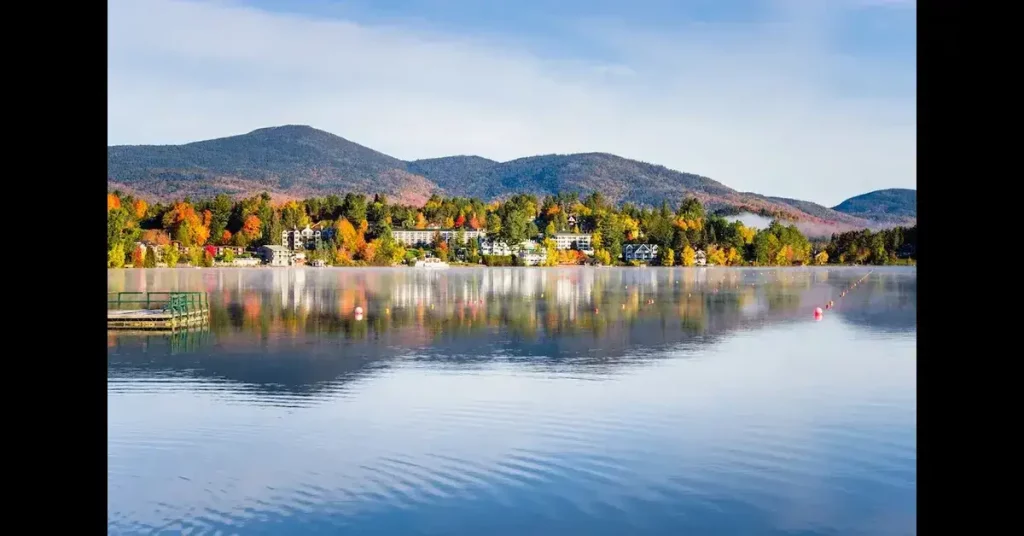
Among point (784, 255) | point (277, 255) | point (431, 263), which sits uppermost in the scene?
point (784, 255)

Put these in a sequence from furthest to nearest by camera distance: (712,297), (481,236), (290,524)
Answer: (481,236)
(712,297)
(290,524)

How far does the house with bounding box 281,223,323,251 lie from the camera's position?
11394cm

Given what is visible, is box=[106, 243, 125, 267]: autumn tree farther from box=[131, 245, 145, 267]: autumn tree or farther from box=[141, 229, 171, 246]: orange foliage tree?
box=[141, 229, 171, 246]: orange foliage tree

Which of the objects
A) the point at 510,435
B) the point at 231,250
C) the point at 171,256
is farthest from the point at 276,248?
the point at 510,435

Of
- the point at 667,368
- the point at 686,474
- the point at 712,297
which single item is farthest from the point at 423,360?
the point at 712,297

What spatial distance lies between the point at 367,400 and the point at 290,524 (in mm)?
6236

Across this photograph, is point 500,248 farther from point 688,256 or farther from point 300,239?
point 300,239

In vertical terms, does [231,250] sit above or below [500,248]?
below

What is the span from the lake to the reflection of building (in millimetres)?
92024

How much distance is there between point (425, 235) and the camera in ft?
408

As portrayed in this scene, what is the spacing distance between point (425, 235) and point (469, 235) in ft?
18.5

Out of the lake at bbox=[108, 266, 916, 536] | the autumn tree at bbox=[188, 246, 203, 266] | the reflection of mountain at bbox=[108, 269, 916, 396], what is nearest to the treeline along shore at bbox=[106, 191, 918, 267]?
the autumn tree at bbox=[188, 246, 203, 266]
